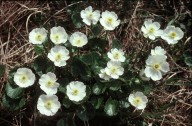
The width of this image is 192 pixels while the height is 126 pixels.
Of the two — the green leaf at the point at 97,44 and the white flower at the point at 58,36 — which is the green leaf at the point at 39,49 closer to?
the white flower at the point at 58,36

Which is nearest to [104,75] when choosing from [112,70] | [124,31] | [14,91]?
[112,70]

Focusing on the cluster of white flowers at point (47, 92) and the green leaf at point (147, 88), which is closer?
the cluster of white flowers at point (47, 92)

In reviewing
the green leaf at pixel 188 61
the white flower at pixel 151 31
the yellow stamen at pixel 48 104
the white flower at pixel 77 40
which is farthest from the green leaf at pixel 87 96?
the green leaf at pixel 188 61

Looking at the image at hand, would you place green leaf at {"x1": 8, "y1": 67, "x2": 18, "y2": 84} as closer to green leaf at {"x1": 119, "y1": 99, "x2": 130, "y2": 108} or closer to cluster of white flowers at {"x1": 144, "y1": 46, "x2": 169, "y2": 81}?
green leaf at {"x1": 119, "y1": 99, "x2": 130, "y2": 108}

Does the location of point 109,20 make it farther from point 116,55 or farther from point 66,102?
point 66,102

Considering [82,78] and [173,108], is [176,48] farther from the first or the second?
[82,78]

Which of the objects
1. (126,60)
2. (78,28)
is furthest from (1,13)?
(126,60)
